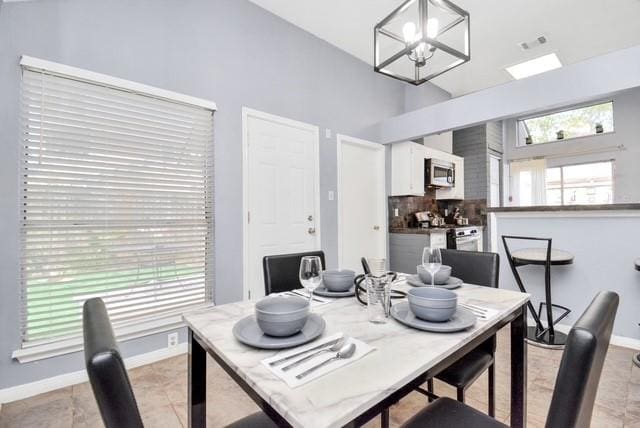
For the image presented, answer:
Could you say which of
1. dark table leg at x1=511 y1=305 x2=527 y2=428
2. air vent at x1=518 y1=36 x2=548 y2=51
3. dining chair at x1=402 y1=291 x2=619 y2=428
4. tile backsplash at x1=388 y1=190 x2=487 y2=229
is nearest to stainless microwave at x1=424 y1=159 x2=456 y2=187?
tile backsplash at x1=388 y1=190 x2=487 y2=229

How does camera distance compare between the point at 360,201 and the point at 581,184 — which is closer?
the point at 360,201

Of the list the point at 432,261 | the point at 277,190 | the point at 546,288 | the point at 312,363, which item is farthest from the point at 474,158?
the point at 312,363

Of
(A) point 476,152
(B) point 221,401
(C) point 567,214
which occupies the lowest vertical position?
(B) point 221,401

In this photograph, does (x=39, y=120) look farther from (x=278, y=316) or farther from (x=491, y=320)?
(x=491, y=320)

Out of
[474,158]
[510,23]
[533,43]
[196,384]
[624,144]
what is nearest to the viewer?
[196,384]

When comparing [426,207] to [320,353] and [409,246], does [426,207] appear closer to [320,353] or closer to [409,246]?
[409,246]

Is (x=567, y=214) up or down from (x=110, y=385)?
up

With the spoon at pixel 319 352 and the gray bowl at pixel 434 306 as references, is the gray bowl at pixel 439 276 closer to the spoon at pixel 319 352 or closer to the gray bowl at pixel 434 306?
the gray bowl at pixel 434 306

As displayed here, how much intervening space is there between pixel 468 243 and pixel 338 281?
13.1 feet

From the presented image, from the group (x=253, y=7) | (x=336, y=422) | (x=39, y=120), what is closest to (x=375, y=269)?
(x=336, y=422)

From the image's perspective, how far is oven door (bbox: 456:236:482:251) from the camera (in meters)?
4.37

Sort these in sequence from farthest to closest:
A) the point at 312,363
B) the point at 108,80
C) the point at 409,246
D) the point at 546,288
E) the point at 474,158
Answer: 1. the point at 474,158
2. the point at 409,246
3. the point at 546,288
4. the point at 108,80
5. the point at 312,363

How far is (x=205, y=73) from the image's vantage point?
2600 millimetres

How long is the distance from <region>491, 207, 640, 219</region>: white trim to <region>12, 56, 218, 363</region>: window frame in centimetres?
285
